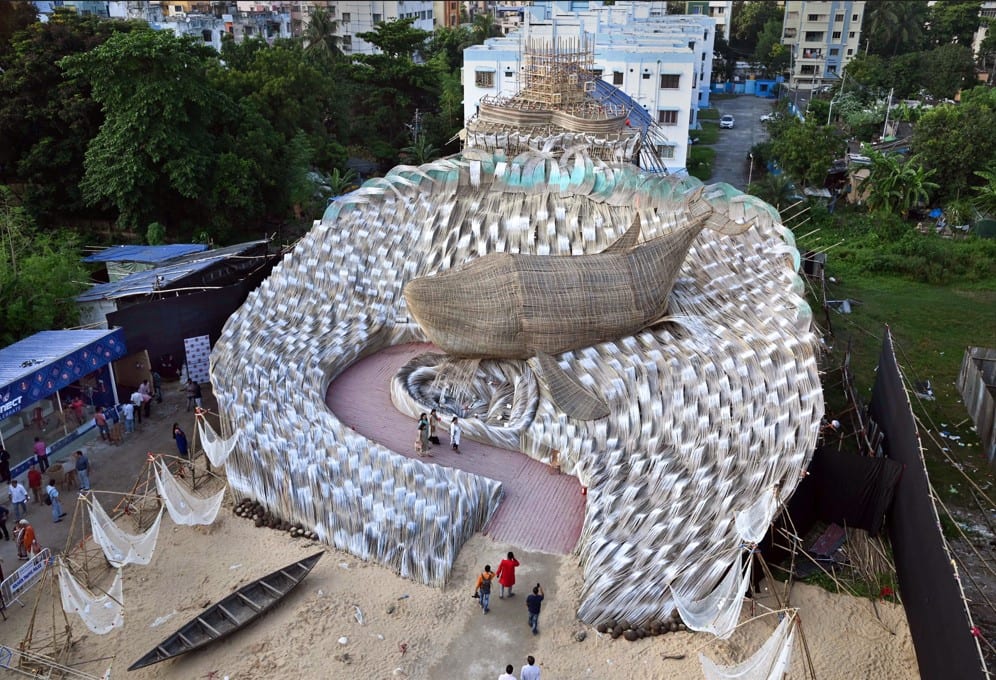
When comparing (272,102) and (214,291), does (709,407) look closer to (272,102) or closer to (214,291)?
(214,291)

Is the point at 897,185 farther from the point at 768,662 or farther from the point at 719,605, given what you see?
the point at 768,662

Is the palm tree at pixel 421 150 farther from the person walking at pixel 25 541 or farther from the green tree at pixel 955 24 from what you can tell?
the green tree at pixel 955 24

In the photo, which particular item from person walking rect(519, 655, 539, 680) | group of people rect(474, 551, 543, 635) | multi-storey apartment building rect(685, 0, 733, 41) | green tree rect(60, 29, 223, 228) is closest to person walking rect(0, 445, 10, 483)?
group of people rect(474, 551, 543, 635)

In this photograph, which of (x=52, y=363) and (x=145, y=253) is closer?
(x=52, y=363)

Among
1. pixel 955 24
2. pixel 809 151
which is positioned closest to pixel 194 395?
pixel 809 151

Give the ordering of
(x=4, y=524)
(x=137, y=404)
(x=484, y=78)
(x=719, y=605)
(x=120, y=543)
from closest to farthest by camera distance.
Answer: (x=719, y=605), (x=120, y=543), (x=4, y=524), (x=137, y=404), (x=484, y=78)
